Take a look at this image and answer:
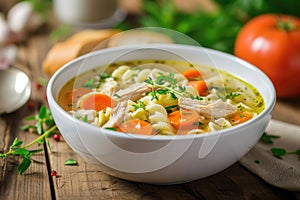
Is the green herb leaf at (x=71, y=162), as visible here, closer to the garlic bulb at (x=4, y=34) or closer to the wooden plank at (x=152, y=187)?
the wooden plank at (x=152, y=187)

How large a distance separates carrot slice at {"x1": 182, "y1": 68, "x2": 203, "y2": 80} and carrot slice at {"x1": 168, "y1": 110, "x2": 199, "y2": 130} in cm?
57

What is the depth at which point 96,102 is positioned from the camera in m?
2.50

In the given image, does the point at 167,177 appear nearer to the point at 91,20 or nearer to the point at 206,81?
the point at 206,81

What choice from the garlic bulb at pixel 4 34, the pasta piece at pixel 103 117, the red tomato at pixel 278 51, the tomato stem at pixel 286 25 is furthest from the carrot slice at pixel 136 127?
the garlic bulb at pixel 4 34

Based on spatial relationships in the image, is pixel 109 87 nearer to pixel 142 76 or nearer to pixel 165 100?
pixel 142 76

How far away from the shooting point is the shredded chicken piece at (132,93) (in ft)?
8.19

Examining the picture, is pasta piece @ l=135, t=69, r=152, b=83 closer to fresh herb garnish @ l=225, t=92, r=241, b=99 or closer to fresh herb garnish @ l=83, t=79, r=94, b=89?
fresh herb garnish @ l=83, t=79, r=94, b=89

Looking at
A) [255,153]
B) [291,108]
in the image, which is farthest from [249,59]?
[255,153]

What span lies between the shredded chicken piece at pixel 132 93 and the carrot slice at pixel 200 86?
0.31 metres

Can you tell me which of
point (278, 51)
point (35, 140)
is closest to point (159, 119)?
point (35, 140)

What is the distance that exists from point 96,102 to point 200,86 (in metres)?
0.58

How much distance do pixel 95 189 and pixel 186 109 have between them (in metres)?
0.56

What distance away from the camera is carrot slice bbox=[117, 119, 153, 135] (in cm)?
220

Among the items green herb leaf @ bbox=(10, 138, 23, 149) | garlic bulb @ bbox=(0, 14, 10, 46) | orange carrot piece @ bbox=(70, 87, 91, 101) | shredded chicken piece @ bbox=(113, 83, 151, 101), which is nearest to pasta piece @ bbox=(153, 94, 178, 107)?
shredded chicken piece @ bbox=(113, 83, 151, 101)
